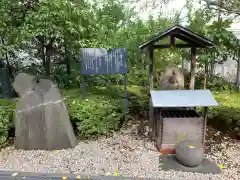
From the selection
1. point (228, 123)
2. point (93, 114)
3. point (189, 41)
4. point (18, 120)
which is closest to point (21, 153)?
point (18, 120)

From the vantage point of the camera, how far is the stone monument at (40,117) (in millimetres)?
4172

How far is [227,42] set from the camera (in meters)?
8.05

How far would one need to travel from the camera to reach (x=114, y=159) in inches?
156

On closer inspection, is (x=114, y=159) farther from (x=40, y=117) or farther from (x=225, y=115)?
(x=225, y=115)

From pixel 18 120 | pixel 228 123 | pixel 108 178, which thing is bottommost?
pixel 108 178

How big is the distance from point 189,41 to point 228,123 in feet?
6.94

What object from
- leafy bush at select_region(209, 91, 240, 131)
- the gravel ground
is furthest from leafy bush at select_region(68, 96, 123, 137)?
leafy bush at select_region(209, 91, 240, 131)

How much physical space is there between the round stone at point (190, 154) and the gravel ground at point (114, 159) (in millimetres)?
203

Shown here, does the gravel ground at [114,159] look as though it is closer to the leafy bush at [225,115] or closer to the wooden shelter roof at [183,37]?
the leafy bush at [225,115]

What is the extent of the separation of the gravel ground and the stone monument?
0.18 metres

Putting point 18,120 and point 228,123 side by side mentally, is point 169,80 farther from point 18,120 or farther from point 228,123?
point 18,120

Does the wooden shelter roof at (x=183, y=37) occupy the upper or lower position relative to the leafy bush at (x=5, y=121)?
upper

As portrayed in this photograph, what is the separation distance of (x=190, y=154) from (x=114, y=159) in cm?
125

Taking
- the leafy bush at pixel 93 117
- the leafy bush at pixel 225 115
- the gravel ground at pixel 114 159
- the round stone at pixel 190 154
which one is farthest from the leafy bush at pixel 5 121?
the leafy bush at pixel 225 115
